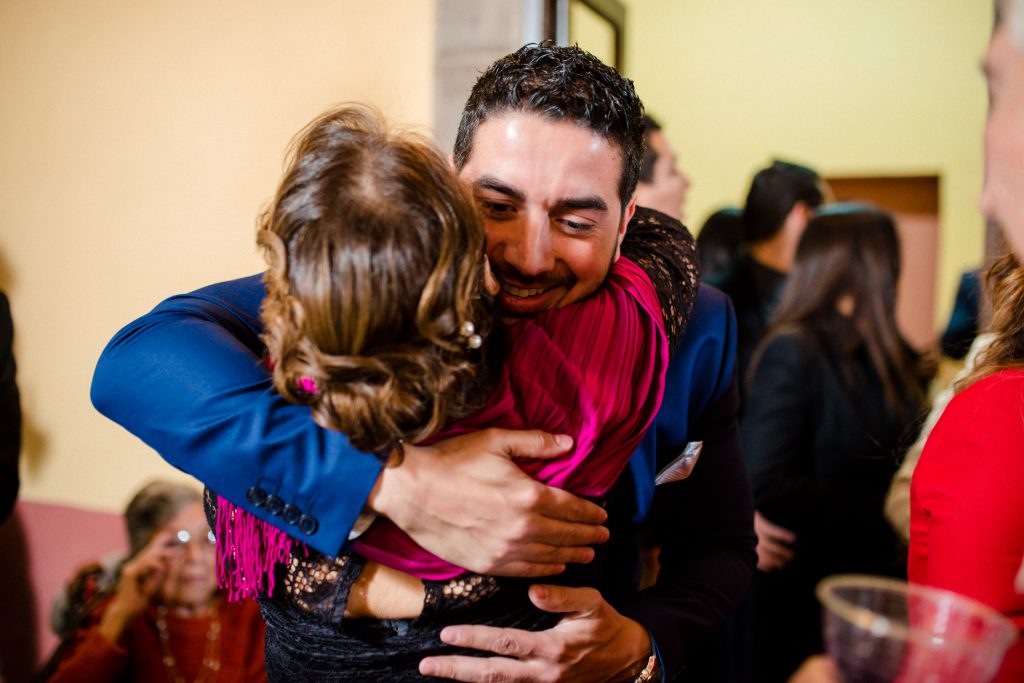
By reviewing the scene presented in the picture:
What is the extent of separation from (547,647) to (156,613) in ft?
5.04

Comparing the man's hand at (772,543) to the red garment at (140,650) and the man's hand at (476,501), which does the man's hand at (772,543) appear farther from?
the man's hand at (476,501)

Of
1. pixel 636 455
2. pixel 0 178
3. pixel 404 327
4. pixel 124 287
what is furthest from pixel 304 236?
pixel 0 178

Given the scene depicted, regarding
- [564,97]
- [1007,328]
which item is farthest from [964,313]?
[564,97]

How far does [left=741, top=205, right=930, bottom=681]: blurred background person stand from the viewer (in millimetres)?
2152

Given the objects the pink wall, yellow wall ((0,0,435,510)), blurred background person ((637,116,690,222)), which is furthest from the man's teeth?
the pink wall

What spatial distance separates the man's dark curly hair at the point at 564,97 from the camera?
1.03 m

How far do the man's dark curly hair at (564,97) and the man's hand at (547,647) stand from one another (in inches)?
20.2

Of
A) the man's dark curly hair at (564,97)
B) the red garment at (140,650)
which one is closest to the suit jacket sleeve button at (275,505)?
the man's dark curly hair at (564,97)

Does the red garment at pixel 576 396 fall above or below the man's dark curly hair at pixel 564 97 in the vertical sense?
below

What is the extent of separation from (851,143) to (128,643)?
169 inches

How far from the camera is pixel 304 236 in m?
0.72

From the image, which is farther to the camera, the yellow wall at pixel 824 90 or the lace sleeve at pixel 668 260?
the yellow wall at pixel 824 90

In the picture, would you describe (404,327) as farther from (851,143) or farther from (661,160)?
(851,143)

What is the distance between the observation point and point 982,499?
0.87 meters
